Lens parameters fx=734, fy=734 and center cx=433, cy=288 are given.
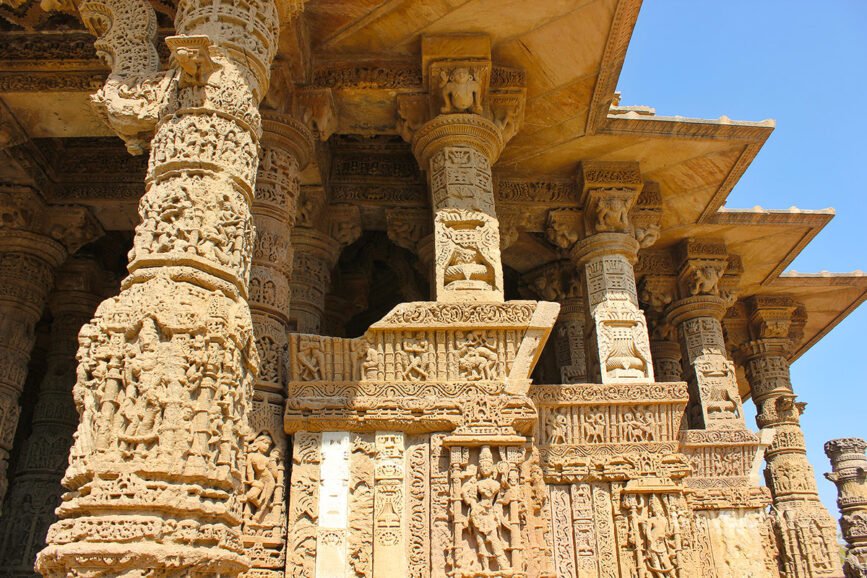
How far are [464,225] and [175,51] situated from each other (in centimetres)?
273

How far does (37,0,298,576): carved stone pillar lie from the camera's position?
10.4 ft

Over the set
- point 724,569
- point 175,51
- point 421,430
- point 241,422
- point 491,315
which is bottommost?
point 724,569

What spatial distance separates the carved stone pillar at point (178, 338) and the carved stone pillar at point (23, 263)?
4062mm

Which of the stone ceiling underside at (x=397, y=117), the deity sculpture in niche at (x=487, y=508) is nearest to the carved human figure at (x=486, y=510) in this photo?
the deity sculpture in niche at (x=487, y=508)

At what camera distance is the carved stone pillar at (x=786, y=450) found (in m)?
10.1

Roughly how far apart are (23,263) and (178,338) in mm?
5471

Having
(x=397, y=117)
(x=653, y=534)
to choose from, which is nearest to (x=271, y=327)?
(x=397, y=117)

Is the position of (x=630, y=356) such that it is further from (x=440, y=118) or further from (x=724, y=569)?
(x=440, y=118)

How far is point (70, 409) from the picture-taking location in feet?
29.0

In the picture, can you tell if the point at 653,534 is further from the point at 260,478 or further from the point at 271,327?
the point at 271,327

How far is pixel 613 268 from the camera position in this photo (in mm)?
7840

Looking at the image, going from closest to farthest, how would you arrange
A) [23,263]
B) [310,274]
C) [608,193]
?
1. [310,274]
2. [23,263]
3. [608,193]

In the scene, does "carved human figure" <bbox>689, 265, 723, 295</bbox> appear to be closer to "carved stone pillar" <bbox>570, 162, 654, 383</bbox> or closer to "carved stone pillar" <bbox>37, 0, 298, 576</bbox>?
"carved stone pillar" <bbox>570, 162, 654, 383</bbox>

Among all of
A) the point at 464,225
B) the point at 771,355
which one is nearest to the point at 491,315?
the point at 464,225
